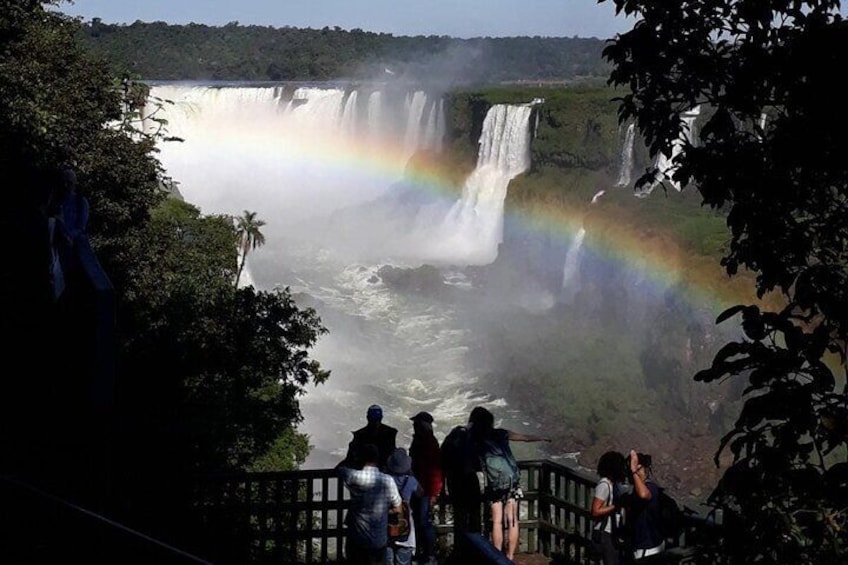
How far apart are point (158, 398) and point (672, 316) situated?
35317 mm

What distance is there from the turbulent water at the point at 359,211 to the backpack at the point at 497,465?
3554cm

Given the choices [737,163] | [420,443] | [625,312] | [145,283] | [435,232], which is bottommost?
[420,443]

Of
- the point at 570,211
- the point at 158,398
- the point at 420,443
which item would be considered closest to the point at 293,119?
the point at 570,211

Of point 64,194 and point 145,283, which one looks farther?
point 145,283

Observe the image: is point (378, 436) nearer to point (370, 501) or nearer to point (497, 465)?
point (370, 501)

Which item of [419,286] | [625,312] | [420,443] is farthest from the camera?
[419,286]

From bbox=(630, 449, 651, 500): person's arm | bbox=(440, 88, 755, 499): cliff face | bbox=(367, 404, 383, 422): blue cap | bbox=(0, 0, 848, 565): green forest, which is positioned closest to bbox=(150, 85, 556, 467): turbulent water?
bbox=(440, 88, 755, 499): cliff face

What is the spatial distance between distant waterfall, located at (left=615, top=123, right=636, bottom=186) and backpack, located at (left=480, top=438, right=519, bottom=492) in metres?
50.7

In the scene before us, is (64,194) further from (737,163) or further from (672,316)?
(672,316)

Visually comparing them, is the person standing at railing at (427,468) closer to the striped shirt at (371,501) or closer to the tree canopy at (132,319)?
the striped shirt at (371,501)

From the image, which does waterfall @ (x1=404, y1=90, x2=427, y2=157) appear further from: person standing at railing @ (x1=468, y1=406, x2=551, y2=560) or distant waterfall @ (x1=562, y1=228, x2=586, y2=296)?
person standing at railing @ (x1=468, y1=406, x2=551, y2=560)

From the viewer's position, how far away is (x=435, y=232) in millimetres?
70688

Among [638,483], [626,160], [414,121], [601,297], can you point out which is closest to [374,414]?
[638,483]

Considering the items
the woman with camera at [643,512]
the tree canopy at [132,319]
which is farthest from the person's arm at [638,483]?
the tree canopy at [132,319]
